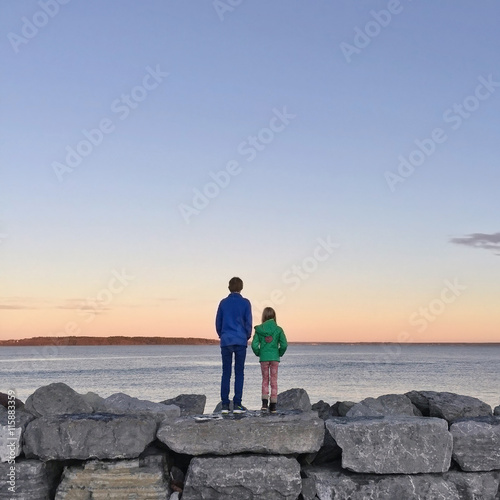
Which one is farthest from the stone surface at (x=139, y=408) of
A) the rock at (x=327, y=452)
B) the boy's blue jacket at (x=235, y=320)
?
the rock at (x=327, y=452)

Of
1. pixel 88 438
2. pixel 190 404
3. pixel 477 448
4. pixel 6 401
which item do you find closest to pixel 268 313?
pixel 190 404

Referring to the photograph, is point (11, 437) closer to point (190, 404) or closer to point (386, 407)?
point (190, 404)

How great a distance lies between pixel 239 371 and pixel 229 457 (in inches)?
55.6

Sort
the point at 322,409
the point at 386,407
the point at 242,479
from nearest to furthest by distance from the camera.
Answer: the point at 242,479 < the point at 386,407 < the point at 322,409

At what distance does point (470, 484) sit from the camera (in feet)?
26.7

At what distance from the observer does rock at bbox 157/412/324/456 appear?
25.7 ft

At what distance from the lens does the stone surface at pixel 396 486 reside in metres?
7.90

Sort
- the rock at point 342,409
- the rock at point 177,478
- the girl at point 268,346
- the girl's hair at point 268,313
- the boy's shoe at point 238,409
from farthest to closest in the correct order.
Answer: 1. the rock at point 342,409
2. the girl's hair at point 268,313
3. the girl at point 268,346
4. the boy's shoe at point 238,409
5. the rock at point 177,478

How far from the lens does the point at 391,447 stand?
313 inches

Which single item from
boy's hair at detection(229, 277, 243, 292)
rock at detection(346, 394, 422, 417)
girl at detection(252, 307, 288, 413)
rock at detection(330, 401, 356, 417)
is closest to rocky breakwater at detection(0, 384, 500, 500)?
girl at detection(252, 307, 288, 413)

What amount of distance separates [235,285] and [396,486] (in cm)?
336

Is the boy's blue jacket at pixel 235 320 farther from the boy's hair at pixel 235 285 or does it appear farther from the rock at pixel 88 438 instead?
the rock at pixel 88 438

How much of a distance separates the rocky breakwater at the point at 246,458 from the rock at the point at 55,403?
29.6 inches

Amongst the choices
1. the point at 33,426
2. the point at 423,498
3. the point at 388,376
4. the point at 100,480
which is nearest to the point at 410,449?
the point at 423,498
